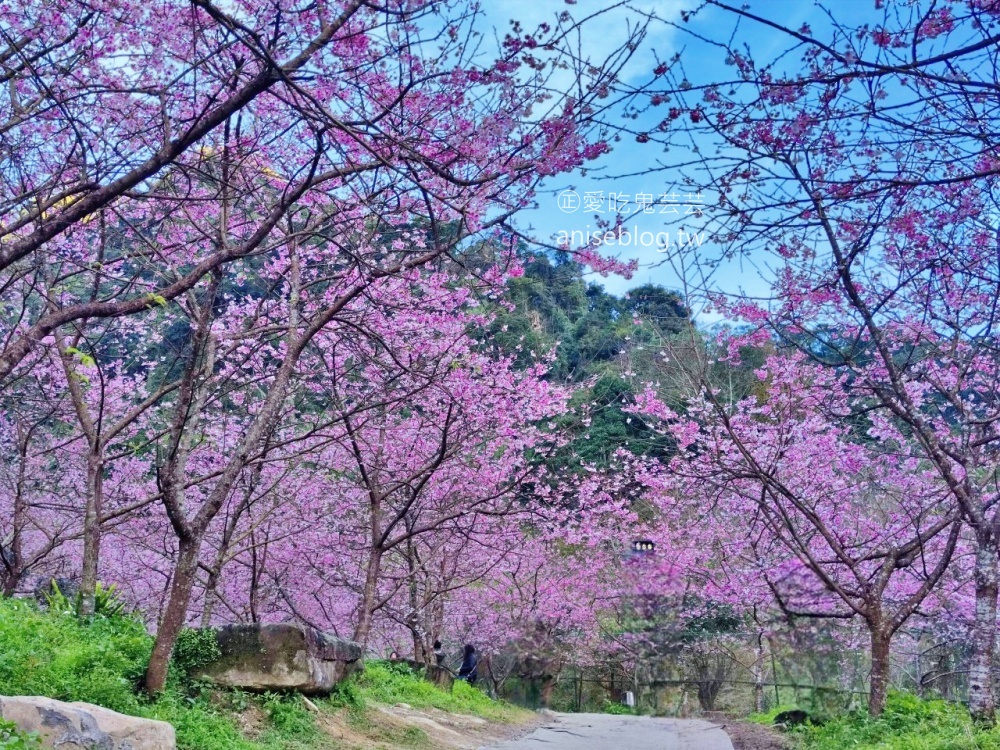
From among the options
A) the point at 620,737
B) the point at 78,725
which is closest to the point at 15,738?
the point at 78,725

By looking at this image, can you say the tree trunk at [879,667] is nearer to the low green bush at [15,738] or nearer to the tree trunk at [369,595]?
the tree trunk at [369,595]

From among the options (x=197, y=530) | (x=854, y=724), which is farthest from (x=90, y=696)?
(x=854, y=724)

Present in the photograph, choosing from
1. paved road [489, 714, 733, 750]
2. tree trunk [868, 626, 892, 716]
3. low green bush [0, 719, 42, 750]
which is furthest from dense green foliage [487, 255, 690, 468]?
low green bush [0, 719, 42, 750]

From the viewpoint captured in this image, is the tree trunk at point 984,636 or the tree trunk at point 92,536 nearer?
the tree trunk at point 984,636

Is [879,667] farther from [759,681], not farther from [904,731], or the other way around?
[759,681]

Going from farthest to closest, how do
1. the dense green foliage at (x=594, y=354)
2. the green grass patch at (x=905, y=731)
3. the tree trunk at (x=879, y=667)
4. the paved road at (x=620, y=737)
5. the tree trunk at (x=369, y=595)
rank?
1. the dense green foliage at (x=594, y=354)
2. the tree trunk at (x=369, y=595)
3. the paved road at (x=620, y=737)
4. the tree trunk at (x=879, y=667)
5. the green grass patch at (x=905, y=731)

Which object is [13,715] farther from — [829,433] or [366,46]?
[829,433]

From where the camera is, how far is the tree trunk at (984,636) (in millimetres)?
7859

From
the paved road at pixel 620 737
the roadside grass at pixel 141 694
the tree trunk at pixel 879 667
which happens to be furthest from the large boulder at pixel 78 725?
the tree trunk at pixel 879 667

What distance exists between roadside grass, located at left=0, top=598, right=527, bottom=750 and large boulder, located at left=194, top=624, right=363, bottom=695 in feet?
0.44

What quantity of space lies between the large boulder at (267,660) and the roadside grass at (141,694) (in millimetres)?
134

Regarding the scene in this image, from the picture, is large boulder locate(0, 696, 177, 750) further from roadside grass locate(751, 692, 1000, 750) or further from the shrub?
roadside grass locate(751, 692, 1000, 750)

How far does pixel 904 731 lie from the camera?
354 inches

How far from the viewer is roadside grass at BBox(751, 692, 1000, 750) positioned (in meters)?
7.21
